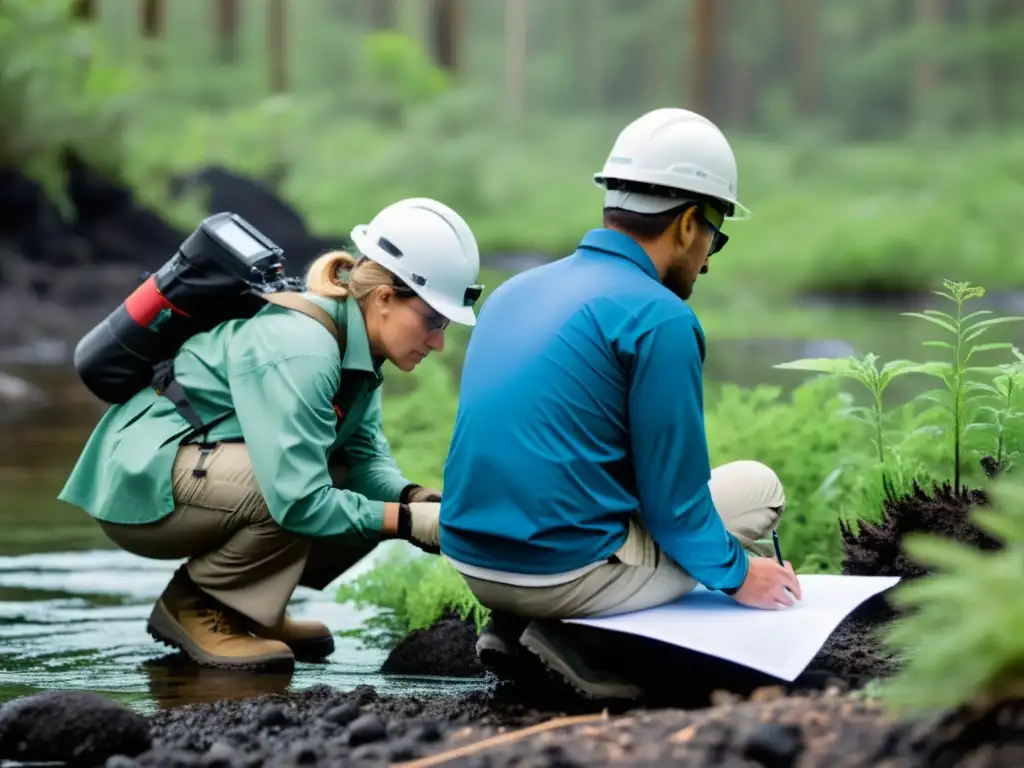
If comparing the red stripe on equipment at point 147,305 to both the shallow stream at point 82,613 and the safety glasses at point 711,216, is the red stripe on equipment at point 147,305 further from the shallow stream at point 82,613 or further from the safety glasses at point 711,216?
the safety glasses at point 711,216

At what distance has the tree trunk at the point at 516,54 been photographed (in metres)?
62.4

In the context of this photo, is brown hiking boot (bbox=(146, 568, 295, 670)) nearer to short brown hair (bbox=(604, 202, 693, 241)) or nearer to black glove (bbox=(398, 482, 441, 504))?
black glove (bbox=(398, 482, 441, 504))

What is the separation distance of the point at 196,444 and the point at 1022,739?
3.41 m

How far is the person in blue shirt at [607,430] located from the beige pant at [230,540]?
1136 mm

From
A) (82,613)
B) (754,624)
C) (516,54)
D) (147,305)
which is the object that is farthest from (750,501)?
(516,54)

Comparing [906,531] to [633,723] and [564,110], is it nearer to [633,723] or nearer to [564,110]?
[633,723]

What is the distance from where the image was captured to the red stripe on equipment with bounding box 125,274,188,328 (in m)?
5.55

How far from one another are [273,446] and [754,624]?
1.80 meters

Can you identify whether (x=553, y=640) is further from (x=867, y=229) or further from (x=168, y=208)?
(x=867, y=229)

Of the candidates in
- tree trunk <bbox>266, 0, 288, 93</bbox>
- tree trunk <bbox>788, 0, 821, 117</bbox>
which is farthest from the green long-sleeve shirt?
tree trunk <bbox>788, 0, 821, 117</bbox>

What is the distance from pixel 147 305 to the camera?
18.2ft

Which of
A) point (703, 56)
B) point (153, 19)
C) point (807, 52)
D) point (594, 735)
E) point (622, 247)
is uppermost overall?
point (807, 52)

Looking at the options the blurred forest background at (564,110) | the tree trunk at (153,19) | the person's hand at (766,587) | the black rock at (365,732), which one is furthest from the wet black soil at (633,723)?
the tree trunk at (153,19)

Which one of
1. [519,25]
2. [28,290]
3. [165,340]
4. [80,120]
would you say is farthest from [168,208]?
[519,25]
